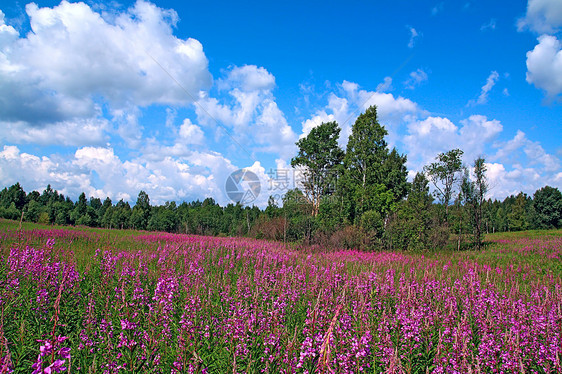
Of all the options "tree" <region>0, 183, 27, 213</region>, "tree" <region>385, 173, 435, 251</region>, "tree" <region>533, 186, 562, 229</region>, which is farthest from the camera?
"tree" <region>0, 183, 27, 213</region>

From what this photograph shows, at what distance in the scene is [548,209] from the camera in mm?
67375

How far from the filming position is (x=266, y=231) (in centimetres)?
2766

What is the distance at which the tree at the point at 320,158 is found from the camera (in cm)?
3381

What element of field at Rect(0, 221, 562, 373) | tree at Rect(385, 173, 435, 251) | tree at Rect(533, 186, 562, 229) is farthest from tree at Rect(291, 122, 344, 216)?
tree at Rect(533, 186, 562, 229)

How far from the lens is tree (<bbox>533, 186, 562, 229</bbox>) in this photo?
6625 centimetres

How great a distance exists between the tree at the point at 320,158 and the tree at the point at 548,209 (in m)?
64.1

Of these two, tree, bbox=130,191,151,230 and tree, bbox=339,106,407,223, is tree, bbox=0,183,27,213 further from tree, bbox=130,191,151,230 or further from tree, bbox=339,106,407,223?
tree, bbox=339,106,407,223

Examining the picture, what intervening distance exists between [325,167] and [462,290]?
95.1 feet

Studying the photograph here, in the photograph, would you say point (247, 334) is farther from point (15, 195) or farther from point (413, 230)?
point (15, 195)

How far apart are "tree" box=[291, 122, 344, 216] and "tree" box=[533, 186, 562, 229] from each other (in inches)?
2522

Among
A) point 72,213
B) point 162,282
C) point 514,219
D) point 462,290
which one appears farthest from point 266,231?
point 514,219

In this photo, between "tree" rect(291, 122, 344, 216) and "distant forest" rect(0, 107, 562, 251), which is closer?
"distant forest" rect(0, 107, 562, 251)

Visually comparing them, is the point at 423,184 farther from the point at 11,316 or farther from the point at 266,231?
the point at 11,316

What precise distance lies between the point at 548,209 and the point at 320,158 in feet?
222
